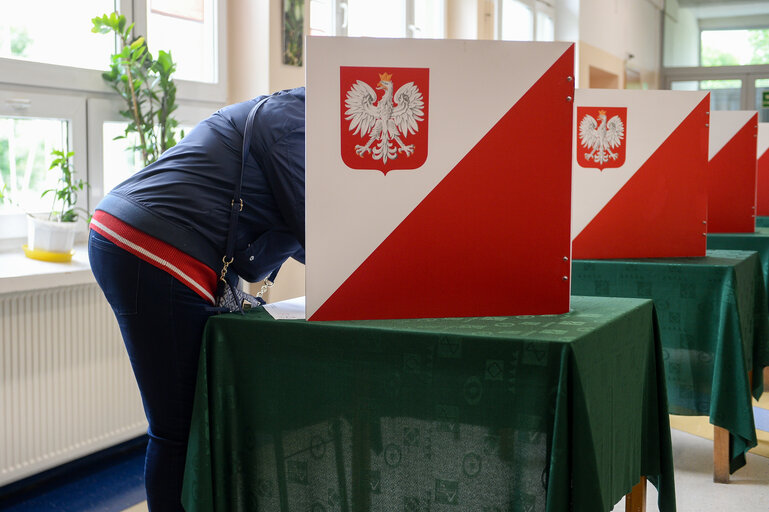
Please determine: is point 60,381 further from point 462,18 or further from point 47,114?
point 462,18

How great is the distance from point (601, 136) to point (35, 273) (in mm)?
1638

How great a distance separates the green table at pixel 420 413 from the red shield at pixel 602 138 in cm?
86

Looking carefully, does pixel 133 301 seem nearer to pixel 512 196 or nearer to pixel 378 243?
pixel 378 243

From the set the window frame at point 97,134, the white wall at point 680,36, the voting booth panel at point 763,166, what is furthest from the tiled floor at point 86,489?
the white wall at point 680,36

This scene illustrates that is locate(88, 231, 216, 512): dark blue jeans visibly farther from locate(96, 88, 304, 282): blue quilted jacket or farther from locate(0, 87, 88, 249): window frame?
locate(0, 87, 88, 249): window frame

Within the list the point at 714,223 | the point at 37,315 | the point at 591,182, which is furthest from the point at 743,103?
the point at 37,315

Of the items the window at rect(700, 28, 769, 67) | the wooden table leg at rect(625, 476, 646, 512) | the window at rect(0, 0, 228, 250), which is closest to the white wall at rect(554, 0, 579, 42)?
the window at rect(700, 28, 769, 67)

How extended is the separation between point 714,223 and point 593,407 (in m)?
2.27

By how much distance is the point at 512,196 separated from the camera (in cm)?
143

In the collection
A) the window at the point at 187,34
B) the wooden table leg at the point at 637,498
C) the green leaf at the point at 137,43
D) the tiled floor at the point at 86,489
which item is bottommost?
the tiled floor at the point at 86,489

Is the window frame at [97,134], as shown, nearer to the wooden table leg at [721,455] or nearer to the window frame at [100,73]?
the window frame at [100,73]

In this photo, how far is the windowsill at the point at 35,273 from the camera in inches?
89.5

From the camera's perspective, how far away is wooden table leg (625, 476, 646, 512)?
63.4 inches

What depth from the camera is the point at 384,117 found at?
4.57 feet
